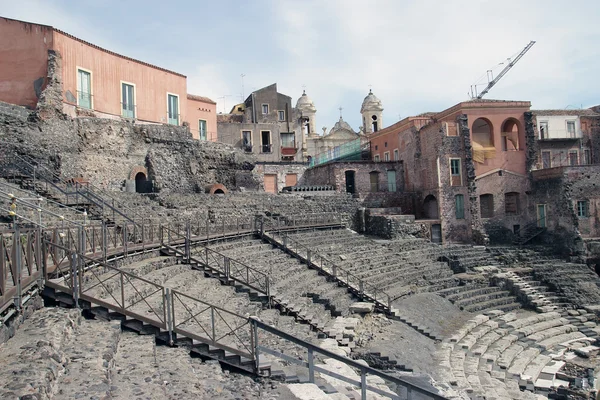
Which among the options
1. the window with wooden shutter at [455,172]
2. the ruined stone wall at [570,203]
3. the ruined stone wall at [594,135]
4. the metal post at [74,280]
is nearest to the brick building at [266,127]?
the window with wooden shutter at [455,172]

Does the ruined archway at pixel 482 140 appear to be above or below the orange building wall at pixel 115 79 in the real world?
below

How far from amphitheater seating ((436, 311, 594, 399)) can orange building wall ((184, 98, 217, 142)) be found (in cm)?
1813

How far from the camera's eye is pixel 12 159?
1486 centimetres

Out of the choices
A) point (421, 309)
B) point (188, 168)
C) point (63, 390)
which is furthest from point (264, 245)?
point (63, 390)

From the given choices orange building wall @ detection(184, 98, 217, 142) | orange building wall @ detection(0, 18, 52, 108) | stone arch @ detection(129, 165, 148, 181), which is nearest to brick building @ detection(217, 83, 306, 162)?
orange building wall @ detection(184, 98, 217, 142)

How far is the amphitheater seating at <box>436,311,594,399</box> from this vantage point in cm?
1148

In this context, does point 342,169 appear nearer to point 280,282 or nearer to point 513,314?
point 513,314

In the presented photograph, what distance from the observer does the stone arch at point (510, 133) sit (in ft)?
91.0

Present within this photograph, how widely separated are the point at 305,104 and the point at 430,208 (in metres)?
26.0

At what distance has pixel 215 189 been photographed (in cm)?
2239

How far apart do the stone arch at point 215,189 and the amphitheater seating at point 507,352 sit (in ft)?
42.0

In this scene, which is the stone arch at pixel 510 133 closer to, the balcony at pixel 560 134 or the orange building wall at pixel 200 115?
the balcony at pixel 560 134

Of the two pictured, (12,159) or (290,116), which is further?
(290,116)

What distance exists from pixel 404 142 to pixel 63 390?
88.0 feet
